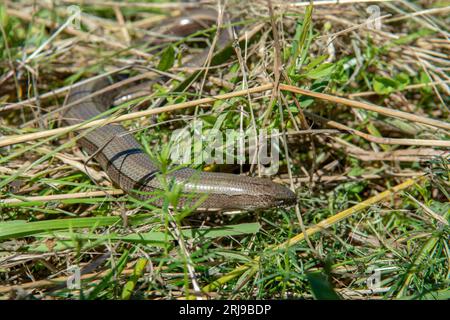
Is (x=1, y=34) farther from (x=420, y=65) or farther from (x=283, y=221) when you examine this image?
(x=420, y=65)

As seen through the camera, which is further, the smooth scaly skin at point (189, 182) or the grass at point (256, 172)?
the smooth scaly skin at point (189, 182)

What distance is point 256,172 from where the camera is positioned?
2.68m

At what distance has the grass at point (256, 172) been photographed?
6.61 ft

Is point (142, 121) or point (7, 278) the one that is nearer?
point (7, 278)

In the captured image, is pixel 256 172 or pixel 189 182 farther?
pixel 256 172

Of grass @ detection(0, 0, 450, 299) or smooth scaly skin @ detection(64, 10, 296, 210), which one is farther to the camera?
smooth scaly skin @ detection(64, 10, 296, 210)

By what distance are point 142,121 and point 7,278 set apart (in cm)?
116

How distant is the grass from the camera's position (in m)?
2.02

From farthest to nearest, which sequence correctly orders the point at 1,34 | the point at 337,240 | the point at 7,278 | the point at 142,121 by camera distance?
the point at 1,34 → the point at 142,121 → the point at 337,240 → the point at 7,278
